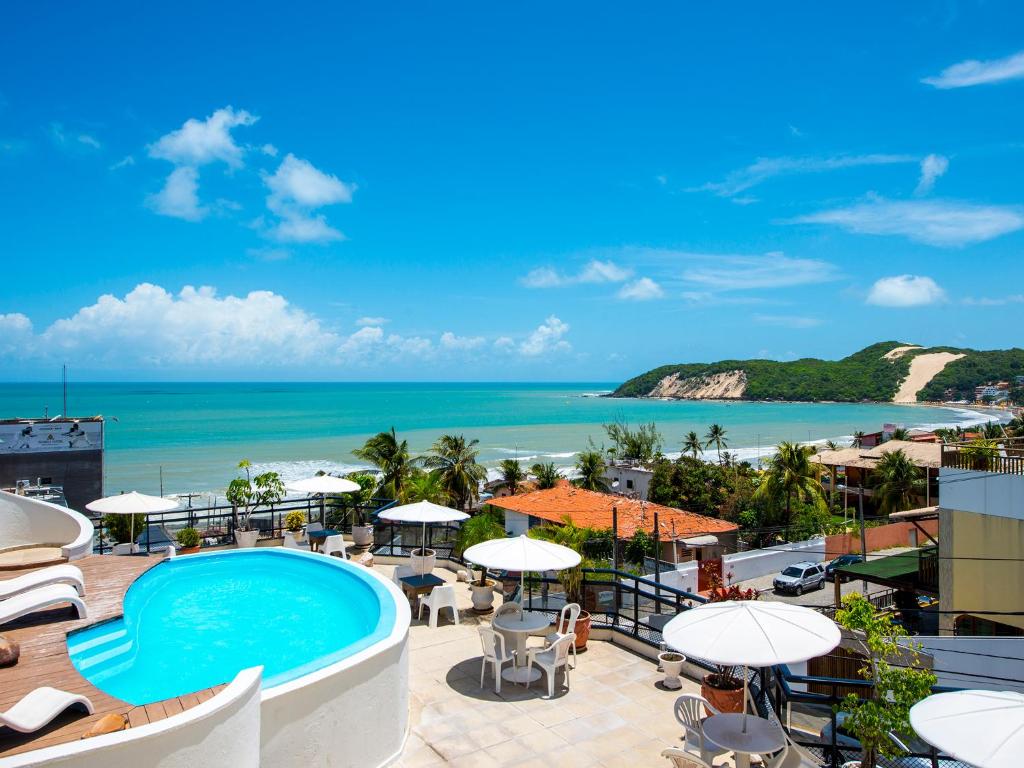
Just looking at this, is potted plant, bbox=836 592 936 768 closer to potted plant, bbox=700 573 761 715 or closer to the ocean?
potted plant, bbox=700 573 761 715

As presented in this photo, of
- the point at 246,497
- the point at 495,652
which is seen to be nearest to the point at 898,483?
the point at 246,497

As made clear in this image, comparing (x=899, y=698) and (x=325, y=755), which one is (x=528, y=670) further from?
(x=899, y=698)

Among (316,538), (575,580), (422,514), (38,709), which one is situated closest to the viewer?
(38,709)

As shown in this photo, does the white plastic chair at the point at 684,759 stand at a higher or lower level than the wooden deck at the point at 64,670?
lower

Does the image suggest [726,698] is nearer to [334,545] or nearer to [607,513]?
[334,545]

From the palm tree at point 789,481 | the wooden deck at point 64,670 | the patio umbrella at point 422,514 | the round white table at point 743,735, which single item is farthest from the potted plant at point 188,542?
the palm tree at point 789,481

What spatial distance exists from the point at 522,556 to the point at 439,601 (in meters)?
2.28

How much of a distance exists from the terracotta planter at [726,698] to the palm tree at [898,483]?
1575 inches

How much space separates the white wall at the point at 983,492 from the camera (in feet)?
47.0

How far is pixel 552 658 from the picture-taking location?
301 inches

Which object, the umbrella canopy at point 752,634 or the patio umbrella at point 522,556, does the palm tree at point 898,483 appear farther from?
the umbrella canopy at point 752,634

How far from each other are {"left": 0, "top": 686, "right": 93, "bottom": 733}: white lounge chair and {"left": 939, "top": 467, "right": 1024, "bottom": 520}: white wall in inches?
645

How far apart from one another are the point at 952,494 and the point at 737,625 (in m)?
12.8

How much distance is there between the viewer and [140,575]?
984cm
